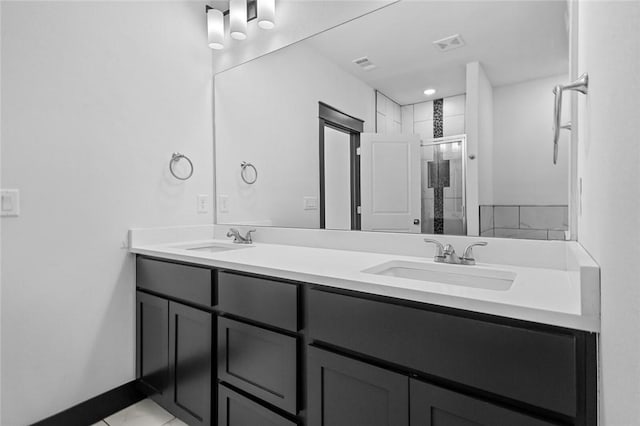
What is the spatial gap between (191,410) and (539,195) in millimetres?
1759

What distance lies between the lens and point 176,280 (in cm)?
169

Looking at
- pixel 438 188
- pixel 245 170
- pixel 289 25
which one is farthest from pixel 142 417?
pixel 289 25

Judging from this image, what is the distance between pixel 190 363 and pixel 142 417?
542 millimetres

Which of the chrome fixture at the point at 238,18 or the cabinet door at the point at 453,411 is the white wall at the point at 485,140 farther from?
the chrome fixture at the point at 238,18

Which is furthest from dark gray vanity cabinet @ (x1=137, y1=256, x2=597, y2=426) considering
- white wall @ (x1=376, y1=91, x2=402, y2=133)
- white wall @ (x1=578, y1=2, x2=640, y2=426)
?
white wall @ (x1=376, y1=91, x2=402, y2=133)

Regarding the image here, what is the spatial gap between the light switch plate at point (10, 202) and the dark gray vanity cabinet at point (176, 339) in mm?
603

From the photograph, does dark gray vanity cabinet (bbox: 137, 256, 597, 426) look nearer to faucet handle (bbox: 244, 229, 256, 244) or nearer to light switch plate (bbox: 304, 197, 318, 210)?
faucet handle (bbox: 244, 229, 256, 244)

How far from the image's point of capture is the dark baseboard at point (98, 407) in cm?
167

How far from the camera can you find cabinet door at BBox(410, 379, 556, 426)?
80 cm

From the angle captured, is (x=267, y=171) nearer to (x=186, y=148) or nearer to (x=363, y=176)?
(x=186, y=148)

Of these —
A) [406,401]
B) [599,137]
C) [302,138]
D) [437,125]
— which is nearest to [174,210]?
[302,138]

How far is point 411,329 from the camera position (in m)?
0.95

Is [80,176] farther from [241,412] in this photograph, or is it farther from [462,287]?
[462,287]

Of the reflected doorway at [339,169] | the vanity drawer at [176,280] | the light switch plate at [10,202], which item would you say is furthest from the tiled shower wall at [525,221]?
the light switch plate at [10,202]
